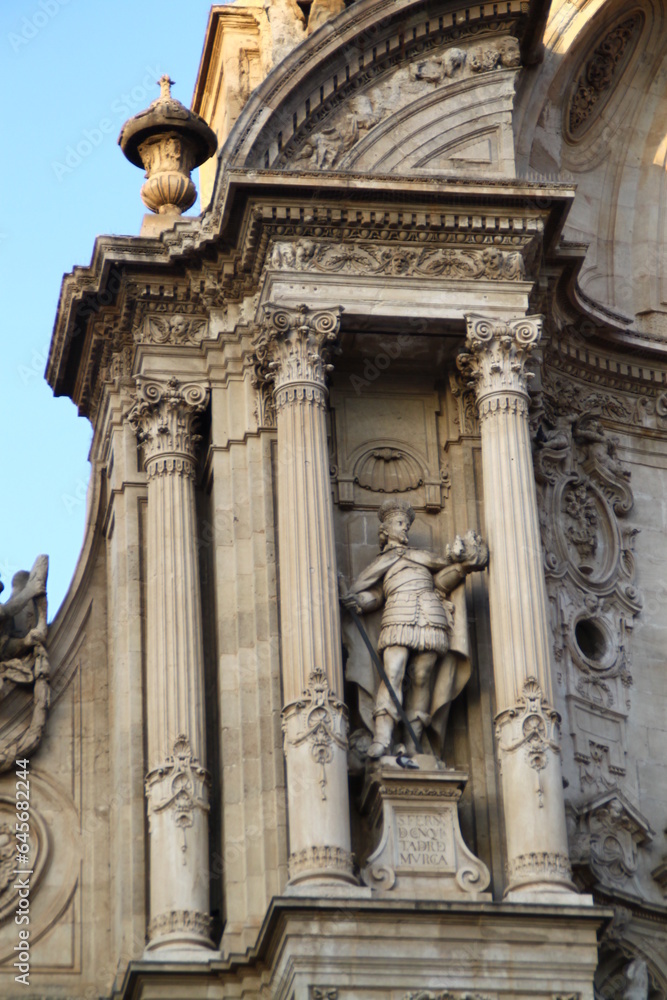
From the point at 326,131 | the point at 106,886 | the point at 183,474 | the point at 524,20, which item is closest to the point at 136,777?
the point at 106,886

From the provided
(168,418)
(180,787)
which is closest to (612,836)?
(180,787)

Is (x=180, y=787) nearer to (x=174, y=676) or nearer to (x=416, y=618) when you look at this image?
(x=174, y=676)

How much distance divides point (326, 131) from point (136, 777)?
555 cm

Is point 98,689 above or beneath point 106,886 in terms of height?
above

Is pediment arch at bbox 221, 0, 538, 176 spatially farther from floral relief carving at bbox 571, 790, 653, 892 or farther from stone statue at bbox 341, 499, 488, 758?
floral relief carving at bbox 571, 790, 653, 892

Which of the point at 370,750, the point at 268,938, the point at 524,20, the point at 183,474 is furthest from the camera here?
the point at 524,20

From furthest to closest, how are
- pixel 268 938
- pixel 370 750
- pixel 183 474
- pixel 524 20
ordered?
1. pixel 524 20
2. pixel 183 474
3. pixel 370 750
4. pixel 268 938

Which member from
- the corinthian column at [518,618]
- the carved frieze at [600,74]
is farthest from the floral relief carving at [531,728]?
the carved frieze at [600,74]

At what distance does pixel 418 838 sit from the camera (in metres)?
19.3

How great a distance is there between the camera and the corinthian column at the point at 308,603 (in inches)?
746

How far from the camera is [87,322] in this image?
873 inches

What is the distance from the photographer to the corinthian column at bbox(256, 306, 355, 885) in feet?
62.2

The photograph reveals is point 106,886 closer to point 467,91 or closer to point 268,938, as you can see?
point 268,938

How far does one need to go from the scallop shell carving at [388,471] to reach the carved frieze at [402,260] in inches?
58.4
